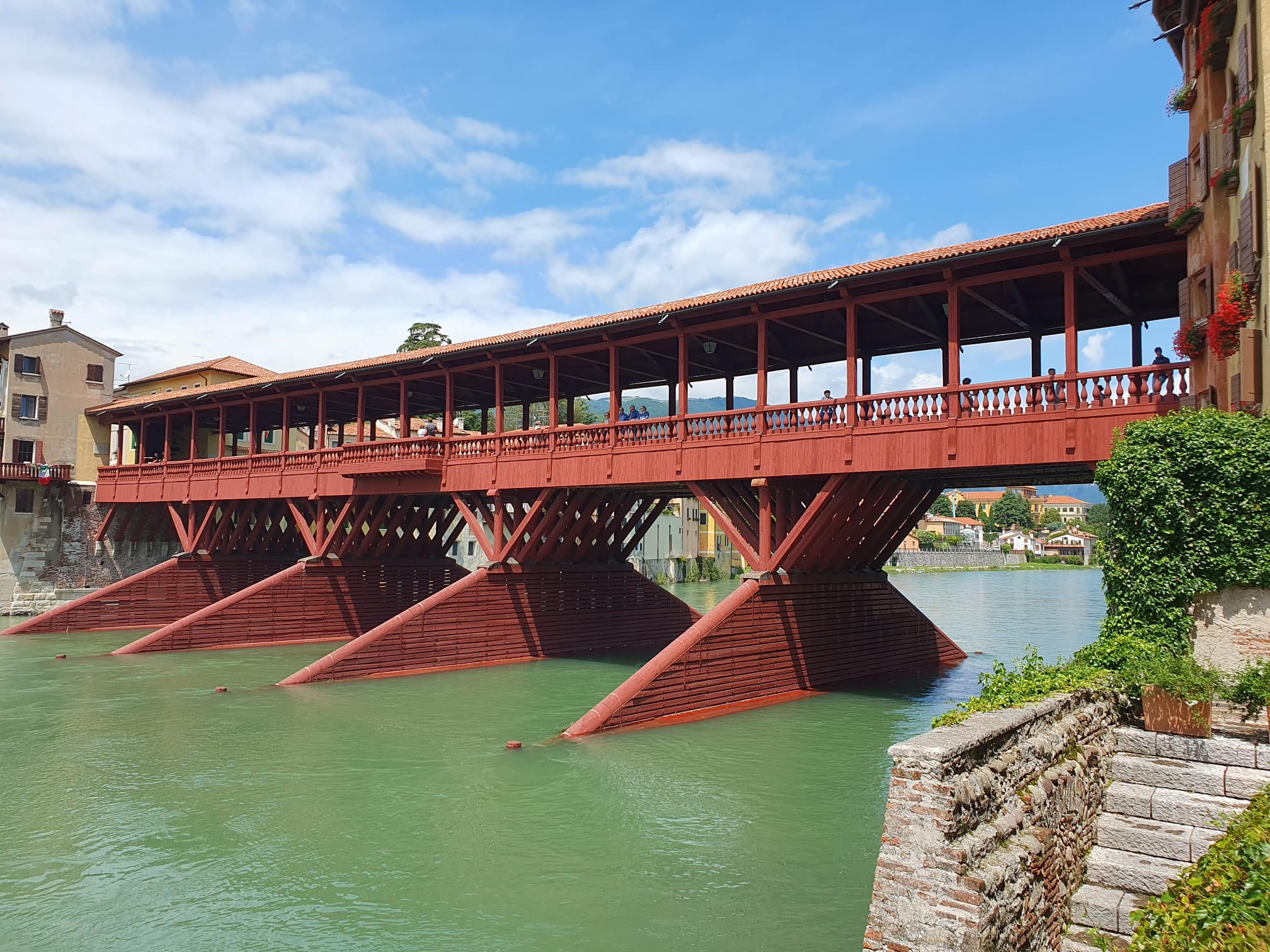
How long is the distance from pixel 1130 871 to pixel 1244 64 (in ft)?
32.2

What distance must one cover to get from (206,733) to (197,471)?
18.0 metres

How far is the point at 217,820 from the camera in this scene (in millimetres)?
11375

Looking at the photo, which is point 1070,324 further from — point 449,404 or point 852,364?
point 449,404

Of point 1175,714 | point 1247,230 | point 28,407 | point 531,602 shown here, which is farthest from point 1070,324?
point 28,407

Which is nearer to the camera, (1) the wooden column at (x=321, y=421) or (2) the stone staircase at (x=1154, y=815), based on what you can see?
(2) the stone staircase at (x=1154, y=815)

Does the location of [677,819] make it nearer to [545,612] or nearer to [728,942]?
[728,942]

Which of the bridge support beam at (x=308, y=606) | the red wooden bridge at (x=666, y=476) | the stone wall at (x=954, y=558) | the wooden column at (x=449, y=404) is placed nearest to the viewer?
the red wooden bridge at (x=666, y=476)

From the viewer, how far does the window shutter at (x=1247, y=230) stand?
10844mm

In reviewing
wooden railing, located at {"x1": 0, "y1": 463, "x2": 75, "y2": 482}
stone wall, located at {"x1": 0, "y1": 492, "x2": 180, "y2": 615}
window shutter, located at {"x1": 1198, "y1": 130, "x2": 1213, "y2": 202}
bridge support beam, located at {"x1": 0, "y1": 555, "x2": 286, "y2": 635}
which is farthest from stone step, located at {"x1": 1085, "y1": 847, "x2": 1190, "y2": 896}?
stone wall, located at {"x1": 0, "y1": 492, "x2": 180, "y2": 615}

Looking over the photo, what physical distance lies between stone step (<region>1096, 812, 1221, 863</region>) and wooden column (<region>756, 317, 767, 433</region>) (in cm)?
1029

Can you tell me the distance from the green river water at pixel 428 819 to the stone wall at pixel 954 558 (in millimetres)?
82553

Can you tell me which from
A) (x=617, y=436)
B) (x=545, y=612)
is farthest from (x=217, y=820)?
(x=545, y=612)

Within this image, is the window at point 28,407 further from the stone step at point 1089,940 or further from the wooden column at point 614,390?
the stone step at point 1089,940

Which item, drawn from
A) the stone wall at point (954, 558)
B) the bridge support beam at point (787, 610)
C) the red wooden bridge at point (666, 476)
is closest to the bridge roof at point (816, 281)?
the red wooden bridge at point (666, 476)
